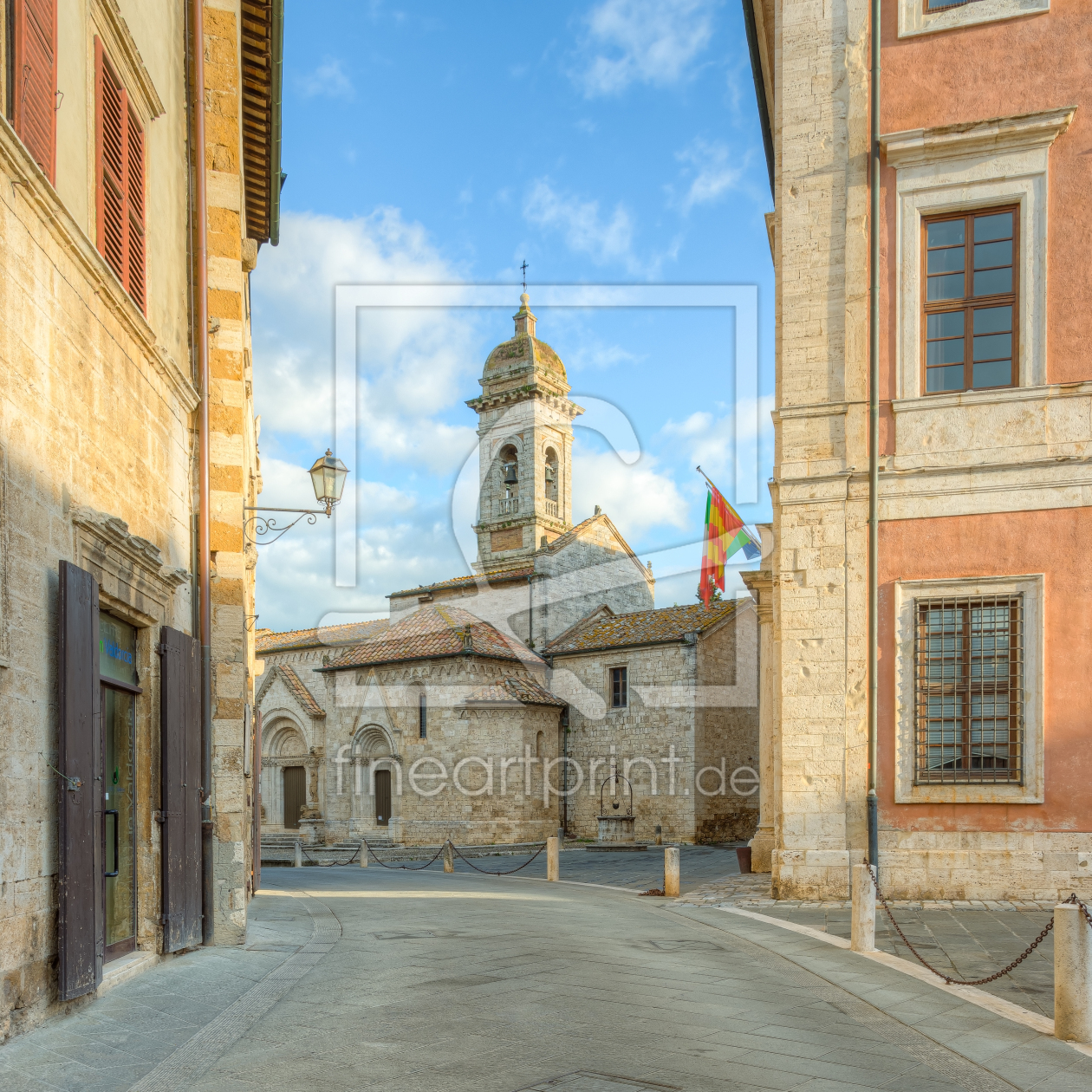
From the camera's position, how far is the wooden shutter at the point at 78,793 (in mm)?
6238

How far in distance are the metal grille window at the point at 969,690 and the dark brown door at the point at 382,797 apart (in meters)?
23.4

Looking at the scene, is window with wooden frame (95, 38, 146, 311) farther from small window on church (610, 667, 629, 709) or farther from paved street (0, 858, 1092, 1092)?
small window on church (610, 667, 629, 709)

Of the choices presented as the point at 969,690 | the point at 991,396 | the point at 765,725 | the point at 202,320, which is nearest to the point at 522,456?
the point at 765,725

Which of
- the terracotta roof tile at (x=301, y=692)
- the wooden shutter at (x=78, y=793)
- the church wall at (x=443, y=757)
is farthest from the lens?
the terracotta roof tile at (x=301, y=692)

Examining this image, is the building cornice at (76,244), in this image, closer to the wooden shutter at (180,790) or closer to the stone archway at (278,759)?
the wooden shutter at (180,790)

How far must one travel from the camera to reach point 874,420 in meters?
12.6

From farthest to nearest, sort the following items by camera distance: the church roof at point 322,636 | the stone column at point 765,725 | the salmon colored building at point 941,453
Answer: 1. the church roof at point 322,636
2. the stone column at point 765,725
3. the salmon colored building at point 941,453

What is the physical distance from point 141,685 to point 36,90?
4.22 metres

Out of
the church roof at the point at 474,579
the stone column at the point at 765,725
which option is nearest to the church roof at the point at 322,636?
the church roof at the point at 474,579

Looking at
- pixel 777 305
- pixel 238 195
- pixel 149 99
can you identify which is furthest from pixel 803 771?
pixel 149 99

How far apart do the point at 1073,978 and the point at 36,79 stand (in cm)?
746

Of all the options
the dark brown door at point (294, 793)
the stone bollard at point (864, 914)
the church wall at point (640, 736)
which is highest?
the stone bollard at point (864, 914)

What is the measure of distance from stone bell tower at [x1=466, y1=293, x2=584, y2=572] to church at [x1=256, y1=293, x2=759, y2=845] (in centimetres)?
488

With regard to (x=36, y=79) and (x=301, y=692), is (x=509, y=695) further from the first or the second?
(x=36, y=79)
